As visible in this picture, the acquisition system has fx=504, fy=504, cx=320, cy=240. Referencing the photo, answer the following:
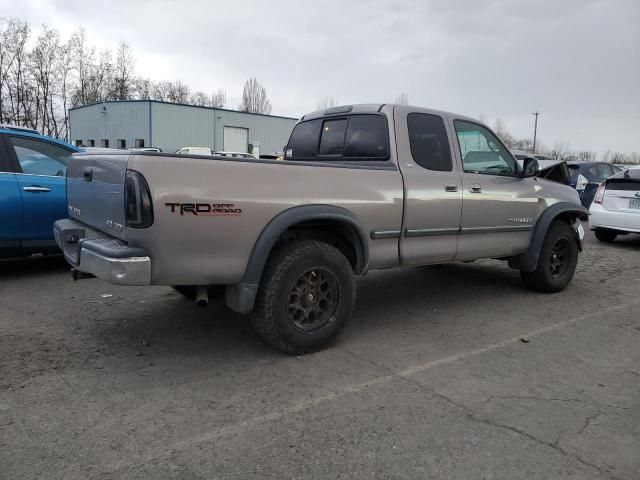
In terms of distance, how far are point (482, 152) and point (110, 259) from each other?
381 cm

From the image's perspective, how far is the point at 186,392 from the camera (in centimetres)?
322

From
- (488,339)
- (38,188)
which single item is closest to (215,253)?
(488,339)

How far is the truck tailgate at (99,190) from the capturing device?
3217mm

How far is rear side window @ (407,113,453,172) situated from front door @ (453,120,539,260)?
21 cm

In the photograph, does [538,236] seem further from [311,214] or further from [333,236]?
[311,214]

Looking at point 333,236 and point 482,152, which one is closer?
point 333,236

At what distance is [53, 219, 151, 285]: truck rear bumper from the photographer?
3.09 metres

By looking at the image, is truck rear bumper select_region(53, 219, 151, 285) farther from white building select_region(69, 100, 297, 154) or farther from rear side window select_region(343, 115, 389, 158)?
white building select_region(69, 100, 297, 154)

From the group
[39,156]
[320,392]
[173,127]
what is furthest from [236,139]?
[320,392]

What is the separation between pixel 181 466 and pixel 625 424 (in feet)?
8.28

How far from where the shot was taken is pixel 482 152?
17.2ft

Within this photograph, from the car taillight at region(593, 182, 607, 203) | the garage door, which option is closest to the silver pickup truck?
the car taillight at region(593, 182, 607, 203)

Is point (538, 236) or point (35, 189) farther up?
point (35, 189)

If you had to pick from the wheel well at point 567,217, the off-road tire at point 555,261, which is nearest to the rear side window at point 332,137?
the off-road tire at point 555,261
